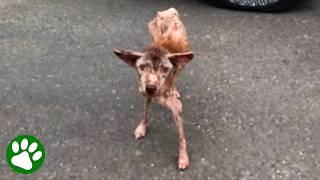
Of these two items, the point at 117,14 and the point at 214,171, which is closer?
the point at 214,171

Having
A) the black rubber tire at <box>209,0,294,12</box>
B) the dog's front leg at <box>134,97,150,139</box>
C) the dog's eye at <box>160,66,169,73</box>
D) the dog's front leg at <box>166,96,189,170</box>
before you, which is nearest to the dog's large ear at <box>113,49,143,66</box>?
the dog's eye at <box>160,66,169,73</box>

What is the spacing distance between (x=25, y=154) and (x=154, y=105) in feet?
2.75

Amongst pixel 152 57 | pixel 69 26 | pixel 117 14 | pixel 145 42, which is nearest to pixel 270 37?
pixel 145 42

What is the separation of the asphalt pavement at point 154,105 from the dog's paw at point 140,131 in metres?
0.05

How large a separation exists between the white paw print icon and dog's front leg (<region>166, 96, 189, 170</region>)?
30.2 inches

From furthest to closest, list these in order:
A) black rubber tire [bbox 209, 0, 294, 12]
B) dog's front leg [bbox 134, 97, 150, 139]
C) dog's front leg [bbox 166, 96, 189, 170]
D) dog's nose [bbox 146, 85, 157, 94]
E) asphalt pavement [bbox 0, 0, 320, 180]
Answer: black rubber tire [bbox 209, 0, 294, 12] → dog's front leg [bbox 134, 97, 150, 139] → asphalt pavement [bbox 0, 0, 320, 180] → dog's front leg [bbox 166, 96, 189, 170] → dog's nose [bbox 146, 85, 157, 94]

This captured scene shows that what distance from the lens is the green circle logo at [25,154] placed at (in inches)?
115

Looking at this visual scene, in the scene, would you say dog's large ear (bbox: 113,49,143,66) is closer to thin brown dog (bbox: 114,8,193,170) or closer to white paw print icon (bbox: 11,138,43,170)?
thin brown dog (bbox: 114,8,193,170)

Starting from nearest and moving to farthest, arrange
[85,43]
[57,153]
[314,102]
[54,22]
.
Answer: [57,153]
[314,102]
[85,43]
[54,22]

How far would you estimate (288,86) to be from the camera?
365cm

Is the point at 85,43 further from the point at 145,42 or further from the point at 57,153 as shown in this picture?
the point at 57,153

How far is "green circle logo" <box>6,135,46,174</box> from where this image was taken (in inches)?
115

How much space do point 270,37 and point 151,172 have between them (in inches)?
71.0

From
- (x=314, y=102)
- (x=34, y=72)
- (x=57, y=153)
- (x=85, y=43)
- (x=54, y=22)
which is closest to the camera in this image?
(x=57, y=153)
